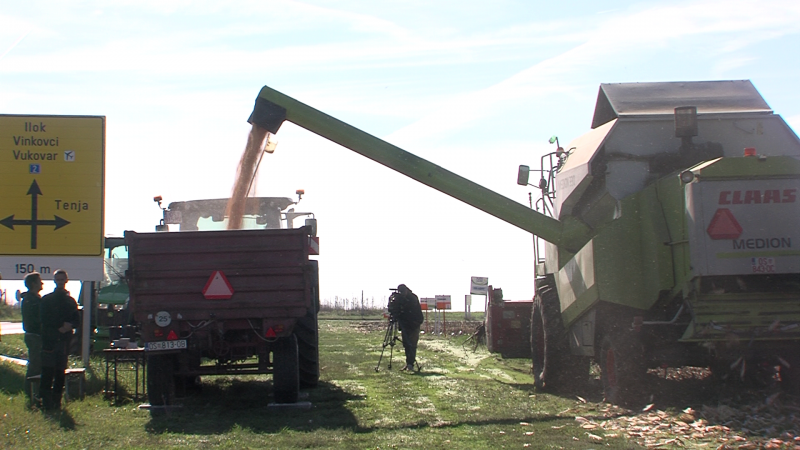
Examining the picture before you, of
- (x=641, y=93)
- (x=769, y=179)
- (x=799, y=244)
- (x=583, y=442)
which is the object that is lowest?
(x=583, y=442)

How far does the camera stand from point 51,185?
12.4 metres

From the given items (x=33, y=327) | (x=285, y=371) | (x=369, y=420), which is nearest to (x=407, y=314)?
(x=285, y=371)

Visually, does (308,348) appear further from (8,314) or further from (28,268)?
(8,314)

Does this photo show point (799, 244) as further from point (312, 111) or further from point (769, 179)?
point (312, 111)

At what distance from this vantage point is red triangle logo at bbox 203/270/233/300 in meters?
9.69

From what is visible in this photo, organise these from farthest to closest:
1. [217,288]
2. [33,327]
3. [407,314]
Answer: [407,314] → [33,327] → [217,288]

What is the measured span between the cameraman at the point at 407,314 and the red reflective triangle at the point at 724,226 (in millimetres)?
8079


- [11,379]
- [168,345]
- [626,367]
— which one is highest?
[168,345]

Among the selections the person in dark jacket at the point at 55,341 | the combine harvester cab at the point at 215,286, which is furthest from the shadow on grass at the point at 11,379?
the combine harvester cab at the point at 215,286

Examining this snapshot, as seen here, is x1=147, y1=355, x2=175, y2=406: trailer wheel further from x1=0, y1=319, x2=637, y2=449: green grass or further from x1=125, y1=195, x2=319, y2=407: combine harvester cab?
x1=0, y1=319, x2=637, y2=449: green grass

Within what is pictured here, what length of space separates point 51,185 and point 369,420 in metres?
6.72

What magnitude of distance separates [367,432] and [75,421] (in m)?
3.48

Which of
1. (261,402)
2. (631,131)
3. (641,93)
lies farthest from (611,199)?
(261,402)

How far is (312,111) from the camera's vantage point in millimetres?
11703
